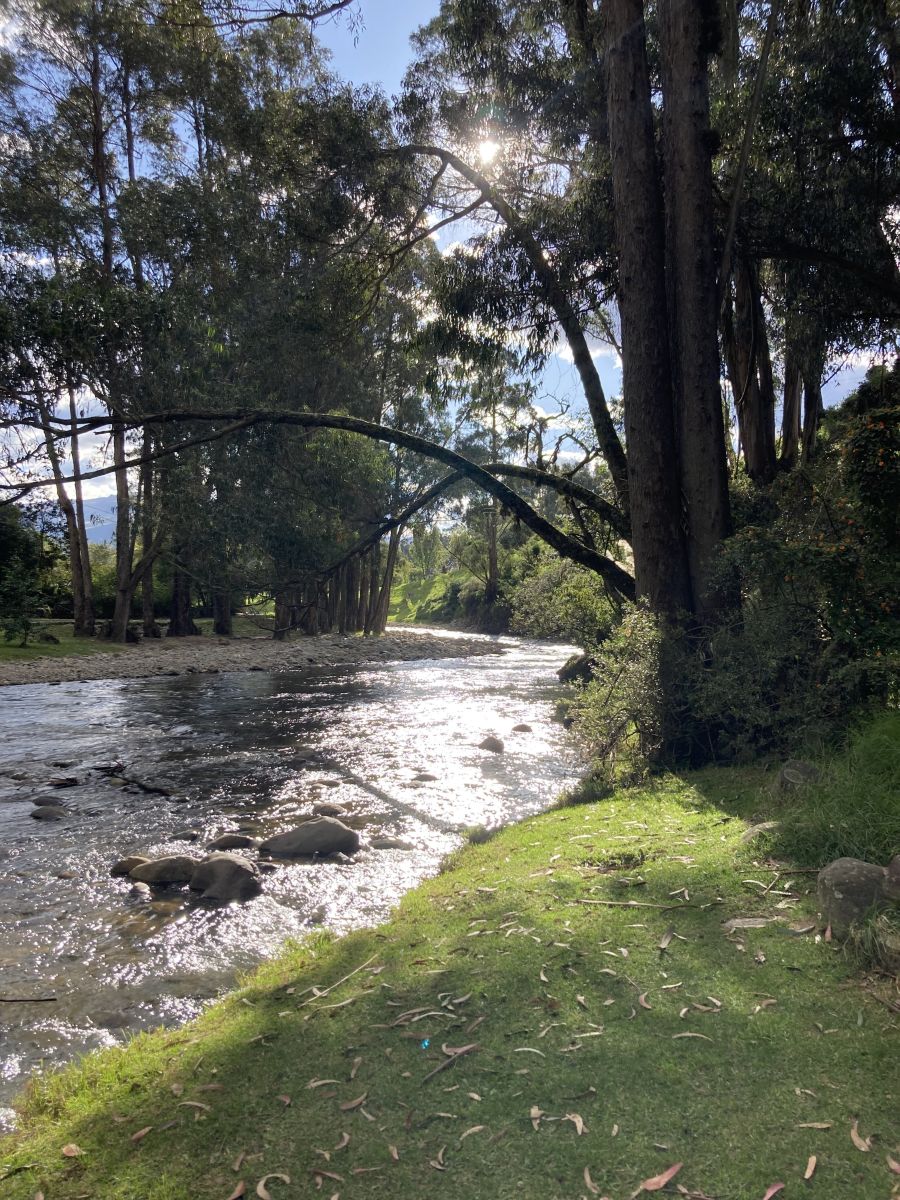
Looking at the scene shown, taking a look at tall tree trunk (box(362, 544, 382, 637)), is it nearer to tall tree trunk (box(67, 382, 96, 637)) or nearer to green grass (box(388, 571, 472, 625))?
tall tree trunk (box(67, 382, 96, 637))

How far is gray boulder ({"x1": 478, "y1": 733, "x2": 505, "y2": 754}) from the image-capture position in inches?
484

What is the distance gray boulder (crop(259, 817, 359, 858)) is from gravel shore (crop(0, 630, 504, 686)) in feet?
51.5

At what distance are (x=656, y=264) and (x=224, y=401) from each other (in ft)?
62.3

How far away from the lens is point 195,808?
9.37 m

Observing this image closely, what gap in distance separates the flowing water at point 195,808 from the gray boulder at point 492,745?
0.84 ft

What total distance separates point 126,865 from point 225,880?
Result: 49.6 inches

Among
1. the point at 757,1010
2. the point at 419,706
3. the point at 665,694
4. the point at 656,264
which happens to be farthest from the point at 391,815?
the point at 419,706

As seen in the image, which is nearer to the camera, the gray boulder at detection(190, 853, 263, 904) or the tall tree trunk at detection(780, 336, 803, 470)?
the gray boulder at detection(190, 853, 263, 904)

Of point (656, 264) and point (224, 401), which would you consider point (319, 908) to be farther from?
point (224, 401)

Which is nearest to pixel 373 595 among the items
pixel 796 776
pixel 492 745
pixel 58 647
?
pixel 58 647

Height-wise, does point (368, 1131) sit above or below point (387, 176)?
below

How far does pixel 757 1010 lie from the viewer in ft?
11.1

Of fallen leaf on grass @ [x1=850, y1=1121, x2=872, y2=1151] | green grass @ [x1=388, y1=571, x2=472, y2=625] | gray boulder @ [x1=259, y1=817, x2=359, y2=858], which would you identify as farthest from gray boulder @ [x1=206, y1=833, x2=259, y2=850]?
green grass @ [x1=388, y1=571, x2=472, y2=625]

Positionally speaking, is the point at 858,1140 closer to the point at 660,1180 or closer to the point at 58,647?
the point at 660,1180
